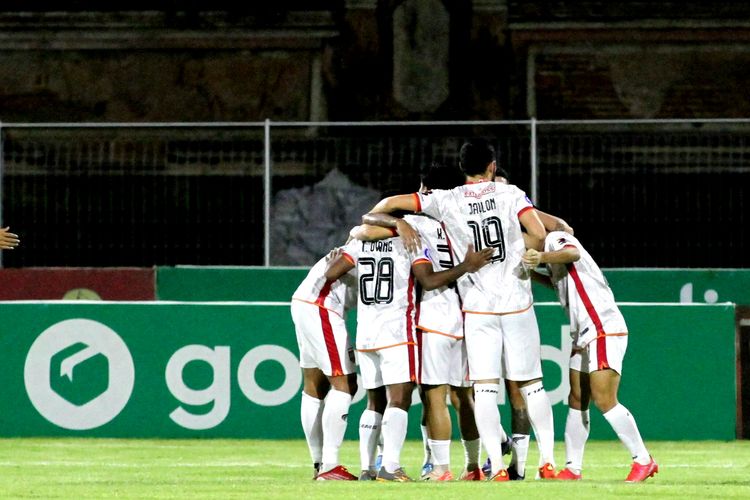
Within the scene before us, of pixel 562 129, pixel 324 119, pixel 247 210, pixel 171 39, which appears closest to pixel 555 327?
pixel 247 210

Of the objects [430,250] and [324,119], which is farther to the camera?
[324,119]

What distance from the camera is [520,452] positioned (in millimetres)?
9141

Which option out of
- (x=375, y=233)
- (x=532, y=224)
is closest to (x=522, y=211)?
(x=532, y=224)

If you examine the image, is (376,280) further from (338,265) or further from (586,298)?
(586,298)

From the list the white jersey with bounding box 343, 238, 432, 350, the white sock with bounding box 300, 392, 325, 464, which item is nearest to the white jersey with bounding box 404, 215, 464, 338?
the white jersey with bounding box 343, 238, 432, 350

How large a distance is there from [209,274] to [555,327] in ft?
13.3

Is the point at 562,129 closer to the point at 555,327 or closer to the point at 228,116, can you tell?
the point at 228,116

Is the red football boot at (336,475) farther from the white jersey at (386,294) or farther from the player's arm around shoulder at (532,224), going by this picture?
the player's arm around shoulder at (532,224)

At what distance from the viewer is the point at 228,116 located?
21531 millimetres

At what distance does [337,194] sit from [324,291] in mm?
6914

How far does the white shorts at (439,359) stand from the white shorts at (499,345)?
19cm

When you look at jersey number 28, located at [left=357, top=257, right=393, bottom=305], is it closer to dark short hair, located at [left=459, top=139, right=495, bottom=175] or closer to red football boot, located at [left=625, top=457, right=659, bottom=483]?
dark short hair, located at [left=459, top=139, right=495, bottom=175]

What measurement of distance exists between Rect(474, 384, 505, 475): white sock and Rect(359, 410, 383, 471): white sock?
0.63m

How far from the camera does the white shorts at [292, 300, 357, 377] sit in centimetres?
966
